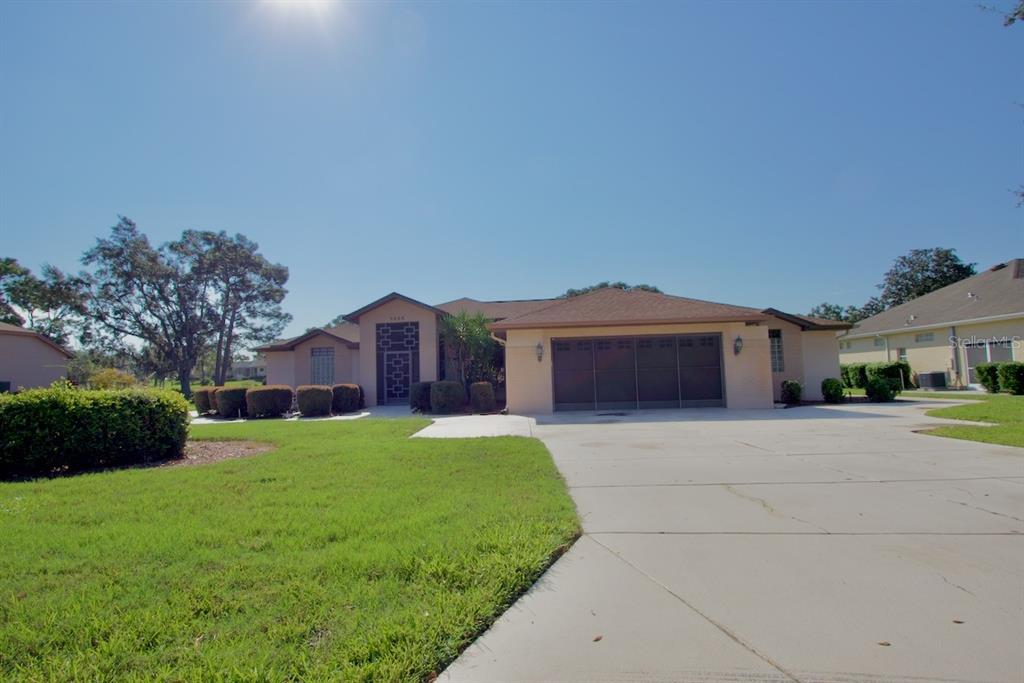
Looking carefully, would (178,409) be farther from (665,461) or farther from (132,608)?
(665,461)

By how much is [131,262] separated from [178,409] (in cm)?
3235

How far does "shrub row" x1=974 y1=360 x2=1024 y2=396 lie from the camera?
18000 mm

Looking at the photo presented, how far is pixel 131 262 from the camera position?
3391cm

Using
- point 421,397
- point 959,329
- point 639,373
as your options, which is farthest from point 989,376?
point 421,397

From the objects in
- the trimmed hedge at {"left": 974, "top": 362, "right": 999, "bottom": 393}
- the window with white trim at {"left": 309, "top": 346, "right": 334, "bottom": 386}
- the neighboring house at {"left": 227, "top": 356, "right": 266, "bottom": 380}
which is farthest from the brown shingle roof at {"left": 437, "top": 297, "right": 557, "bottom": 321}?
the neighboring house at {"left": 227, "top": 356, "right": 266, "bottom": 380}

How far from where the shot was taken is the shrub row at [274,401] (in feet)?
58.3

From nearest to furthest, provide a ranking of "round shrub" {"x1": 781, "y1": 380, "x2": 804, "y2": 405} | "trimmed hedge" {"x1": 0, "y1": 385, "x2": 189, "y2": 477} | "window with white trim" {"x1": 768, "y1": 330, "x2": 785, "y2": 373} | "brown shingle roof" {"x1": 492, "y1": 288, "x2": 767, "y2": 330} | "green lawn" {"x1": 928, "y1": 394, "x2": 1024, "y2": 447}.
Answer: "trimmed hedge" {"x1": 0, "y1": 385, "x2": 189, "y2": 477} → "green lawn" {"x1": 928, "y1": 394, "x2": 1024, "y2": 447} → "brown shingle roof" {"x1": 492, "y1": 288, "x2": 767, "y2": 330} → "round shrub" {"x1": 781, "y1": 380, "x2": 804, "y2": 405} → "window with white trim" {"x1": 768, "y1": 330, "x2": 785, "y2": 373}

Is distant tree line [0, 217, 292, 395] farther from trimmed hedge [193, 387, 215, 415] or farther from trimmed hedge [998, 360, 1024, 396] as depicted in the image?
trimmed hedge [998, 360, 1024, 396]

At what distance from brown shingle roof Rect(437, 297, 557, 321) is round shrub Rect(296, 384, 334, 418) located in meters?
7.78

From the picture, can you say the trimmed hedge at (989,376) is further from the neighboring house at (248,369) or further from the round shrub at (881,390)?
the neighboring house at (248,369)

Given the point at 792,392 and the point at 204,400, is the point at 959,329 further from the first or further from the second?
the point at 204,400

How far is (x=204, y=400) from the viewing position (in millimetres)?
19391

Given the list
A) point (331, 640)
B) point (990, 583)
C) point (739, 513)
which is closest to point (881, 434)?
point (739, 513)

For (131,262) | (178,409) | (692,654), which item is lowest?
(692,654)
